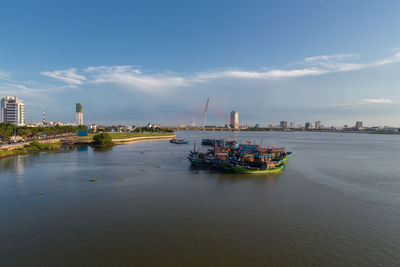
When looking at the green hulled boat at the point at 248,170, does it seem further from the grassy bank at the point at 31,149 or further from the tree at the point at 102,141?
the tree at the point at 102,141

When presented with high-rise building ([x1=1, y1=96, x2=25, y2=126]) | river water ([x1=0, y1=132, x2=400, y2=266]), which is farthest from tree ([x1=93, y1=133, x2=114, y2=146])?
high-rise building ([x1=1, y1=96, x2=25, y2=126])

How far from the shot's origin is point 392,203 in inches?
644

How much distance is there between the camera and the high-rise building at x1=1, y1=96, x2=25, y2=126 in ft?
357

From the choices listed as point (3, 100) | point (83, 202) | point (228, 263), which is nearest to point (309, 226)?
point (228, 263)

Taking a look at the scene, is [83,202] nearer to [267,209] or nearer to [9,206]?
[9,206]

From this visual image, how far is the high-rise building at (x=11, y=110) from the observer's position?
357 feet

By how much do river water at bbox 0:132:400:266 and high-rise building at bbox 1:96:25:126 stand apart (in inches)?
4479

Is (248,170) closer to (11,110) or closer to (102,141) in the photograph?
(102,141)

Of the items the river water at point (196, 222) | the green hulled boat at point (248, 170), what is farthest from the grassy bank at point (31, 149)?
the green hulled boat at point (248, 170)

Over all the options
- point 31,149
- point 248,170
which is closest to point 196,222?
point 248,170

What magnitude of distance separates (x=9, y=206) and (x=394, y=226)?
23397 millimetres

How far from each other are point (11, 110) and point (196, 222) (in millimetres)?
133978

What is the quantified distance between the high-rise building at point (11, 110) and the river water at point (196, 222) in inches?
4479

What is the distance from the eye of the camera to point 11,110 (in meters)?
110
